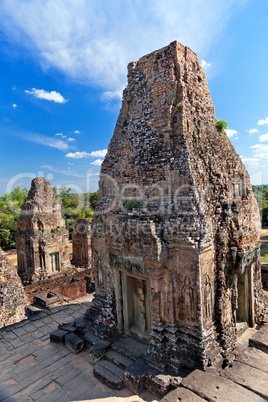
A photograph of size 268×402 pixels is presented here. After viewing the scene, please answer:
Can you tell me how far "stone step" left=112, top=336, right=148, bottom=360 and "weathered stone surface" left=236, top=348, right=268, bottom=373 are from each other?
229 centimetres

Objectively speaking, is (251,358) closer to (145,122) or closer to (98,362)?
(98,362)

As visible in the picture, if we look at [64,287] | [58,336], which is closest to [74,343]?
[58,336]

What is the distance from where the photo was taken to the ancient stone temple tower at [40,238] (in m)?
16.1

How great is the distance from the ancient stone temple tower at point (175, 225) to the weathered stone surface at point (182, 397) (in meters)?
1.02

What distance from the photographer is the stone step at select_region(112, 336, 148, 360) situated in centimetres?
595

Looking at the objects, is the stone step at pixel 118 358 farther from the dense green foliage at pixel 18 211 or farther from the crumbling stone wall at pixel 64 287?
the dense green foliage at pixel 18 211

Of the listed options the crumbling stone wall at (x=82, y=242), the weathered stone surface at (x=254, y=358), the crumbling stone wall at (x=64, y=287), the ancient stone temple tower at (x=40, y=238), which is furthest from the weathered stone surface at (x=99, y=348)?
the crumbling stone wall at (x=82, y=242)

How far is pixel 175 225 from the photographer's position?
5.57 m

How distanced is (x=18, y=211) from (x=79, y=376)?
3670 cm

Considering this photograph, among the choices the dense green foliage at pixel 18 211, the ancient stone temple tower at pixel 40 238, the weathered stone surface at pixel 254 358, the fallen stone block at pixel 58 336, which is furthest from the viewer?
the dense green foliage at pixel 18 211

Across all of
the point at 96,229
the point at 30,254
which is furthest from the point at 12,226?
the point at 96,229

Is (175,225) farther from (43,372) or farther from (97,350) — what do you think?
(43,372)

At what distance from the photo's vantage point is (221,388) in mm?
4332

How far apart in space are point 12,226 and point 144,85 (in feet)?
101
